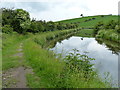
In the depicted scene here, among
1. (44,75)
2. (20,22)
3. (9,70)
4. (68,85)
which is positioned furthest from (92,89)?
(20,22)

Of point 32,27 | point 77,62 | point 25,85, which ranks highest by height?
point 32,27

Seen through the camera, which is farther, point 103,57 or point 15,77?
point 103,57

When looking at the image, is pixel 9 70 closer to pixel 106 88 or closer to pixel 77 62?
pixel 77 62

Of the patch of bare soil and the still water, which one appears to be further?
the still water

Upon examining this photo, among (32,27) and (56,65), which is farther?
(32,27)

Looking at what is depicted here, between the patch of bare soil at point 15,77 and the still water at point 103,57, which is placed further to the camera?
the still water at point 103,57

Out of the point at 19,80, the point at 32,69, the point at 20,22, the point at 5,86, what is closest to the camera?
the point at 5,86

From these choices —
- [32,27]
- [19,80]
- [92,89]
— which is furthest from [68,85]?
[32,27]

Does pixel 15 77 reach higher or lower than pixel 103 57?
higher

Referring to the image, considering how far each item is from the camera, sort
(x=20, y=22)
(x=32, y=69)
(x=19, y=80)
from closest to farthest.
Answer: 1. (x=19, y=80)
2. (x=32, y=69)
3. (x=20, y=22)

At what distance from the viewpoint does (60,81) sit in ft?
19.2

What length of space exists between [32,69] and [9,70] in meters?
1.36

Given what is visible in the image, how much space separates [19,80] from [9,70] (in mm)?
1841

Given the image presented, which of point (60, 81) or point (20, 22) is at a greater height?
point (20, 22)
